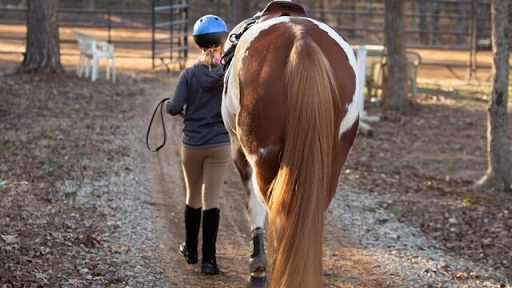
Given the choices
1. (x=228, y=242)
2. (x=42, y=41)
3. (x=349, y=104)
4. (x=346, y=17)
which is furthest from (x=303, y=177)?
(x=346, y=17)

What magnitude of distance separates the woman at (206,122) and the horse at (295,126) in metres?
0.93

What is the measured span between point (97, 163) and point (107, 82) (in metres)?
7.55

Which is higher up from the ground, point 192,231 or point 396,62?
point 396,62

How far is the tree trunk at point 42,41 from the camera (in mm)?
15570

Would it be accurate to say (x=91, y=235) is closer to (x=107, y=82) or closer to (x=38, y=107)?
(x=38, y=107)

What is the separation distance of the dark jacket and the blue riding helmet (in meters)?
0.17

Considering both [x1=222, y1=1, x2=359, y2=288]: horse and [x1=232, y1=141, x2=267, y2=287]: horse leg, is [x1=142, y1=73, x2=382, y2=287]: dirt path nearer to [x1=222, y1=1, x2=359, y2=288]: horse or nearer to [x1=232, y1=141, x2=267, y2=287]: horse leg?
[x1=232, y1=141, x2=267, y2=287]: horse leg

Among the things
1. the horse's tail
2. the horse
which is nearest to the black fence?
the horse

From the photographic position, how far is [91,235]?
19.5 feet

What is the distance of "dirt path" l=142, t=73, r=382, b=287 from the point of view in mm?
5359

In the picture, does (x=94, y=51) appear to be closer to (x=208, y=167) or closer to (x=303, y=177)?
(x=208, y=167)

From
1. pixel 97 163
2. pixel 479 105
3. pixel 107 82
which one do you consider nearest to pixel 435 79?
pixel 479 105

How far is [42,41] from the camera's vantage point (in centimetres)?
1571

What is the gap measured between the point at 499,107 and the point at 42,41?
10770 millimetres
